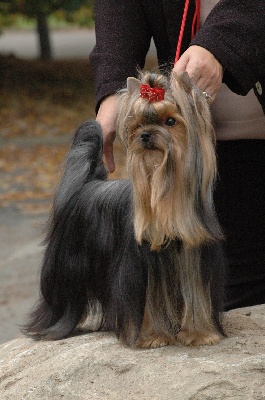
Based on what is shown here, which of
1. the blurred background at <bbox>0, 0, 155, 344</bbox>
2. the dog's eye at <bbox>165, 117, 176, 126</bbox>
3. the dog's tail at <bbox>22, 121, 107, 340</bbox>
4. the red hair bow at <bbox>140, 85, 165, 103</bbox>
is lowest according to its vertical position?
the blurred background at <bbox>0, 0, 155, 344</bbox>

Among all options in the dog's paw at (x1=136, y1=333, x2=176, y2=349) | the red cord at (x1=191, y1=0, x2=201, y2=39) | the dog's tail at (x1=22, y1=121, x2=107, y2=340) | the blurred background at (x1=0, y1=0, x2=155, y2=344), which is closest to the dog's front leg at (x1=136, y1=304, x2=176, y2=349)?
the dog's paw at (x1=136, y1=333, x2=176, y2=349)

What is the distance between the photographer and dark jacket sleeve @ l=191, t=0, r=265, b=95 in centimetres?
352

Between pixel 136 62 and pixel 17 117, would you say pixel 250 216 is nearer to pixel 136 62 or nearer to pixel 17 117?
pixel 136 62

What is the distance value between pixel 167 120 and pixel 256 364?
89 centimetres

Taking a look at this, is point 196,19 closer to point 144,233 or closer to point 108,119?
point 108,119

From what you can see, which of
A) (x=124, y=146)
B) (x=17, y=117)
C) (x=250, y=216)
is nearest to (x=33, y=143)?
(x=17, y=117)

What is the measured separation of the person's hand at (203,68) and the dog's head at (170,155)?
144 mm

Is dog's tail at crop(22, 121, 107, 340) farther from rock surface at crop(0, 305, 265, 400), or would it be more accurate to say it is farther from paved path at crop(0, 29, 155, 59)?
paved path at crop(0, 29, 155, 59)

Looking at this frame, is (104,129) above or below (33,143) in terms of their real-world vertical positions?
above

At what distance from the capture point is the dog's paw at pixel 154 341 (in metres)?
3.58

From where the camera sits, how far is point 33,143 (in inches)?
592

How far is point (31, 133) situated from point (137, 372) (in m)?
12.5

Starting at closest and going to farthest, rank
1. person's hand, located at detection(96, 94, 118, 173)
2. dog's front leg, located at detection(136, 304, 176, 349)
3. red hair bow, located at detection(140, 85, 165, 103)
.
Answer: red hair bow, located at detection(140, 85, 165, 103) < dog's front leg, located at detection(136, 304, 176, 349) < person's hand, located at detection(96, 94, 118, 173)

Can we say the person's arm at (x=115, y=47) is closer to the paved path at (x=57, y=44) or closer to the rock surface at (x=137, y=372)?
the rock surface at (x=137, y=372)
